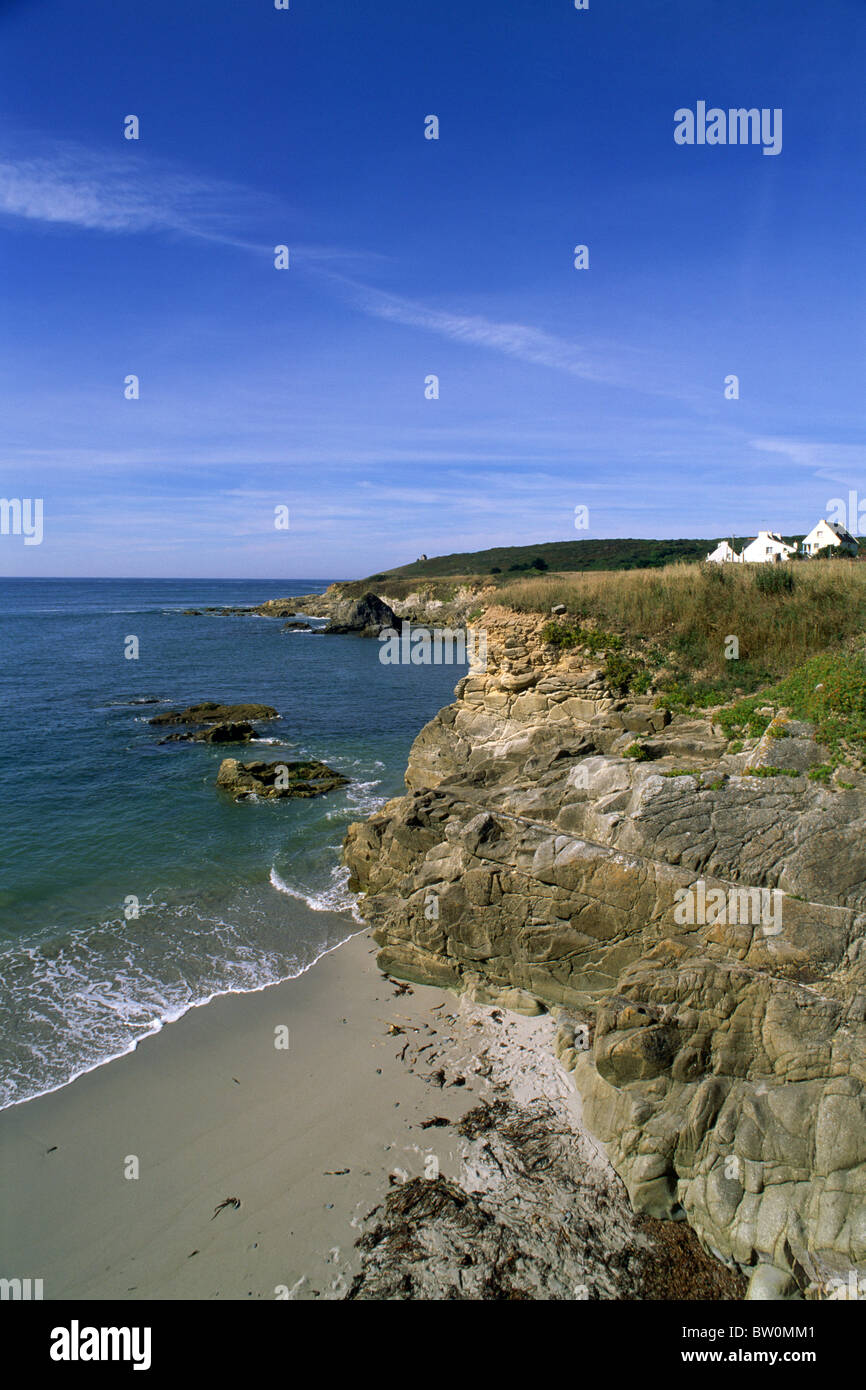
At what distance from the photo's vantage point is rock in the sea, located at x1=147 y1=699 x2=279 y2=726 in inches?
1316

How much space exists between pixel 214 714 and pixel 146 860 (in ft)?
56.1

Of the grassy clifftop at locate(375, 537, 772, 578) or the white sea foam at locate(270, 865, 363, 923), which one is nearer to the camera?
the white sea foam at locate(270, 865, 363, 923)

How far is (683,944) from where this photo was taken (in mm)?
9281

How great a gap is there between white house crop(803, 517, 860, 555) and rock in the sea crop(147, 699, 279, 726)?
27.4 metres

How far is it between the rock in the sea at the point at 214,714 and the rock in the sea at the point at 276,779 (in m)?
9.36

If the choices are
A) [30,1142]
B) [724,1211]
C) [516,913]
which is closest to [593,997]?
[516,913]

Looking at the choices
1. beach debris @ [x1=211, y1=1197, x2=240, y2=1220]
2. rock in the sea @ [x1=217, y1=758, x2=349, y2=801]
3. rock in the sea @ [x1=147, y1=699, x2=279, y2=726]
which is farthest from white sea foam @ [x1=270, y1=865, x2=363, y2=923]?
rock in the sea @ [x1=147, y1=699, x2=279, y2=726]

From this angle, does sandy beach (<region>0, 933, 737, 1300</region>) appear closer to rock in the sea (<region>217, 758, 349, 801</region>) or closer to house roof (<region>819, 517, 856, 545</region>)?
rock in the sea (<region>217, 758, 349, 801</region>)

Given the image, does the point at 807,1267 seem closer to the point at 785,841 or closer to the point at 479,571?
the point at 785,841

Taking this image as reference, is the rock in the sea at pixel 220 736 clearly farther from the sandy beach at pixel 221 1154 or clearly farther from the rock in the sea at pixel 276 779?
the sandy beach at pixel 221 1154

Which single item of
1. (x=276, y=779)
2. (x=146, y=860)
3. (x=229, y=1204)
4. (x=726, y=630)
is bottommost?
(x=229, y=1204)

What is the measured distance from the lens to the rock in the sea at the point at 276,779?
905 inches

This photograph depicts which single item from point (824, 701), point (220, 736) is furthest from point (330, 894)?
point (220, 736)

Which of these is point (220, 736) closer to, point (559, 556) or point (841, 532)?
point (841, 532)
